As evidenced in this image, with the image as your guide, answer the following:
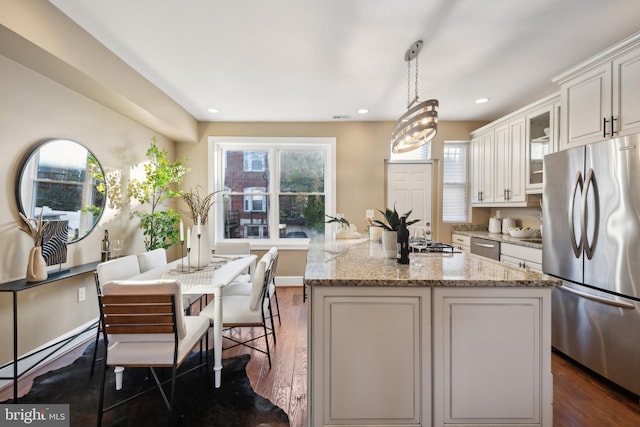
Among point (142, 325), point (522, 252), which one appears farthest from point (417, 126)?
point (142, 325)

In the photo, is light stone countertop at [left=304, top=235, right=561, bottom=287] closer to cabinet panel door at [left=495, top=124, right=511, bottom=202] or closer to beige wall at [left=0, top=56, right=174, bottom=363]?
cabinet panel door at [left=495, top=124, right=511, bottom=202]

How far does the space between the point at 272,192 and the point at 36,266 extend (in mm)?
2861

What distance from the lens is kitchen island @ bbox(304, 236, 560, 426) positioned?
141 cm

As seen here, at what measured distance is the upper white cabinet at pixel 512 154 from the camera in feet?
9.85

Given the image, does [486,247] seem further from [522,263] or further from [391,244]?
[391,244]

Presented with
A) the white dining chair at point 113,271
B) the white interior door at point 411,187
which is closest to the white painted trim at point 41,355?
the white dining chair at point 113,271

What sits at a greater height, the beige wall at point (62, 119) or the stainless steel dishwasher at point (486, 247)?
the beige wall at point (62, 119)

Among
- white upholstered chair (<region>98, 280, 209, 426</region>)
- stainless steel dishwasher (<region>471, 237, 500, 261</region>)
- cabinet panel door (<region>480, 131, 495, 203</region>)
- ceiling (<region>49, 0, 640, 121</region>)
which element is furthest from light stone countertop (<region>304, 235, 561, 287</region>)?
cabinet panel door (<region>480, 131, 495, 203</region>)

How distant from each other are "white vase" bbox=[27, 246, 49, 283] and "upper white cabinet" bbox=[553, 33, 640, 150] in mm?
4363

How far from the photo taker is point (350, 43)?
2254 millimetres

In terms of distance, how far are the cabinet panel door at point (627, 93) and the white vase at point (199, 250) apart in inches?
134

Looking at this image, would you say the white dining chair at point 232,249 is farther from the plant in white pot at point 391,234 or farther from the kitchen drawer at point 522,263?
the kitchen drawer at point 522,263

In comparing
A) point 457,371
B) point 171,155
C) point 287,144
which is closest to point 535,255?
point 457,371

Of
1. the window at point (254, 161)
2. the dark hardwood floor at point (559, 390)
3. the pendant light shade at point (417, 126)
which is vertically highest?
the window at point (254, 161)
